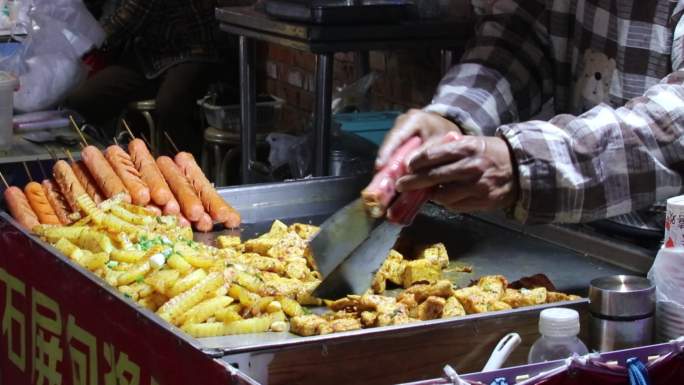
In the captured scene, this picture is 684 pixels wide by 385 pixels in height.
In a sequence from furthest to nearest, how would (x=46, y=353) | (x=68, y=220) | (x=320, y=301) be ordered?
(x=68, y=220) → (x=46, y=353) → (x=320, y=301)

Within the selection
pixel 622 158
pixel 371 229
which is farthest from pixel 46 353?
pixel 622 158

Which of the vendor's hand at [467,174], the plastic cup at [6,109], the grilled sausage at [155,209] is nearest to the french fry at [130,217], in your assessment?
the grilled sausage at [155,209]

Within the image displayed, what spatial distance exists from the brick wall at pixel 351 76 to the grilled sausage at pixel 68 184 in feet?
5.33

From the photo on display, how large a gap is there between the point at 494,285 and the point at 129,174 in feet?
4.08

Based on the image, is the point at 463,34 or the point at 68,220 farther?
the point at 463,34

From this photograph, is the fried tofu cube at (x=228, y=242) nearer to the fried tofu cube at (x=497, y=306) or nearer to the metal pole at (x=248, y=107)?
the fried tofu cube at (x=497, y=306)

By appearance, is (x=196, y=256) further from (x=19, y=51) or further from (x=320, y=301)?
(x=19, y=51)

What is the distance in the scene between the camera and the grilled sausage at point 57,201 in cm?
306

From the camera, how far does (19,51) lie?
5.91 meters

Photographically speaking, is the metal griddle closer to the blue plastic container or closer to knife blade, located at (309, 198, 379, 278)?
knife blade, located at (309, 198, 379, 278)

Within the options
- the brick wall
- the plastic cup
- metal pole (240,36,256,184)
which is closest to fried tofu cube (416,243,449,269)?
the brick wall

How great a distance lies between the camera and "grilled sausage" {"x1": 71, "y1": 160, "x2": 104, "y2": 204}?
10.4ft

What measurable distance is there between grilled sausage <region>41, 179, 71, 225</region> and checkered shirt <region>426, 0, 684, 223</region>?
3.41 ft

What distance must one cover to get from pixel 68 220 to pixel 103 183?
18 cm
